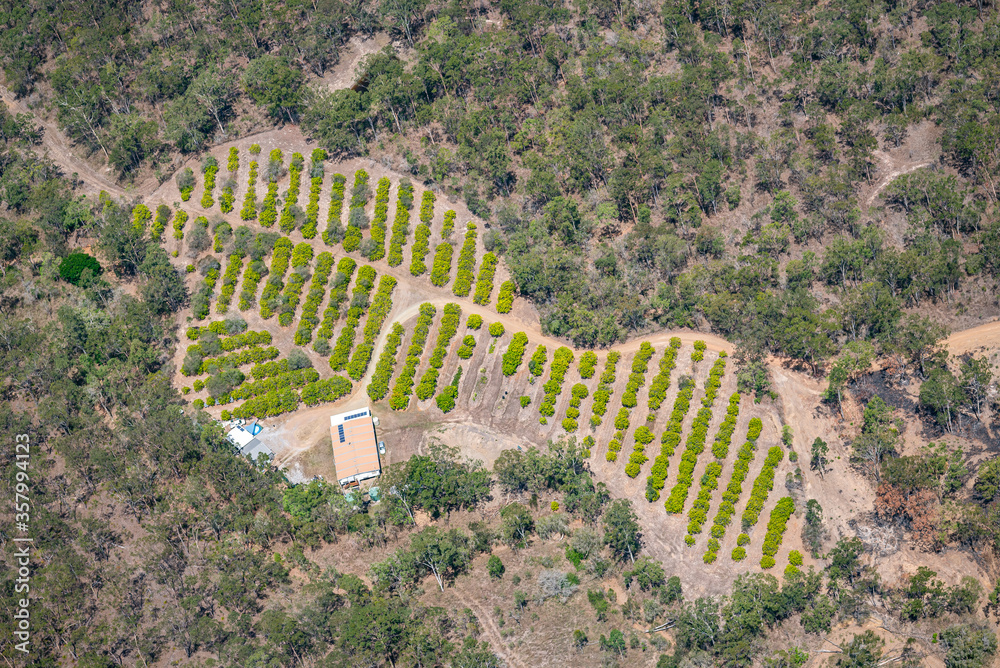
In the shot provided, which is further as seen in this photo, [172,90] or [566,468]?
[172,90]

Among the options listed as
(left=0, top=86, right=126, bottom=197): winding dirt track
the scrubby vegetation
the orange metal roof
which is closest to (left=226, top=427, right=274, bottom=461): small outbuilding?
the scrubby vegetation

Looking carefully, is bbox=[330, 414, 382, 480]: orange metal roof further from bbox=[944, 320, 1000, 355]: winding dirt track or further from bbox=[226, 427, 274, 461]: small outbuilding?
bbox=[944, 320, 1000, 355]: winding dirt track

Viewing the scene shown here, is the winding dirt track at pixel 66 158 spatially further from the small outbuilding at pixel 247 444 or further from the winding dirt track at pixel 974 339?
the winding dirt track at pixel 974 339

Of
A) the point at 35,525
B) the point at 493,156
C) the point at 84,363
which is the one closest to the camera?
the point at 35,525

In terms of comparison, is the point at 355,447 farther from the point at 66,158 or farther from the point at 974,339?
the point at 974,339

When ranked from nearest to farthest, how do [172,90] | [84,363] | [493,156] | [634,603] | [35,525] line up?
[634,603], [35,525], [84,363], [493,156], [172,90]

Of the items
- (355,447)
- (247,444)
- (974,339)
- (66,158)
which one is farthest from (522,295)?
(66,158)

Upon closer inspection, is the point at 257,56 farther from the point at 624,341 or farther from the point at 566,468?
the point at 566,468

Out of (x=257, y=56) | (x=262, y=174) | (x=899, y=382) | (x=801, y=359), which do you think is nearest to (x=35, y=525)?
(x=262, y=174)
